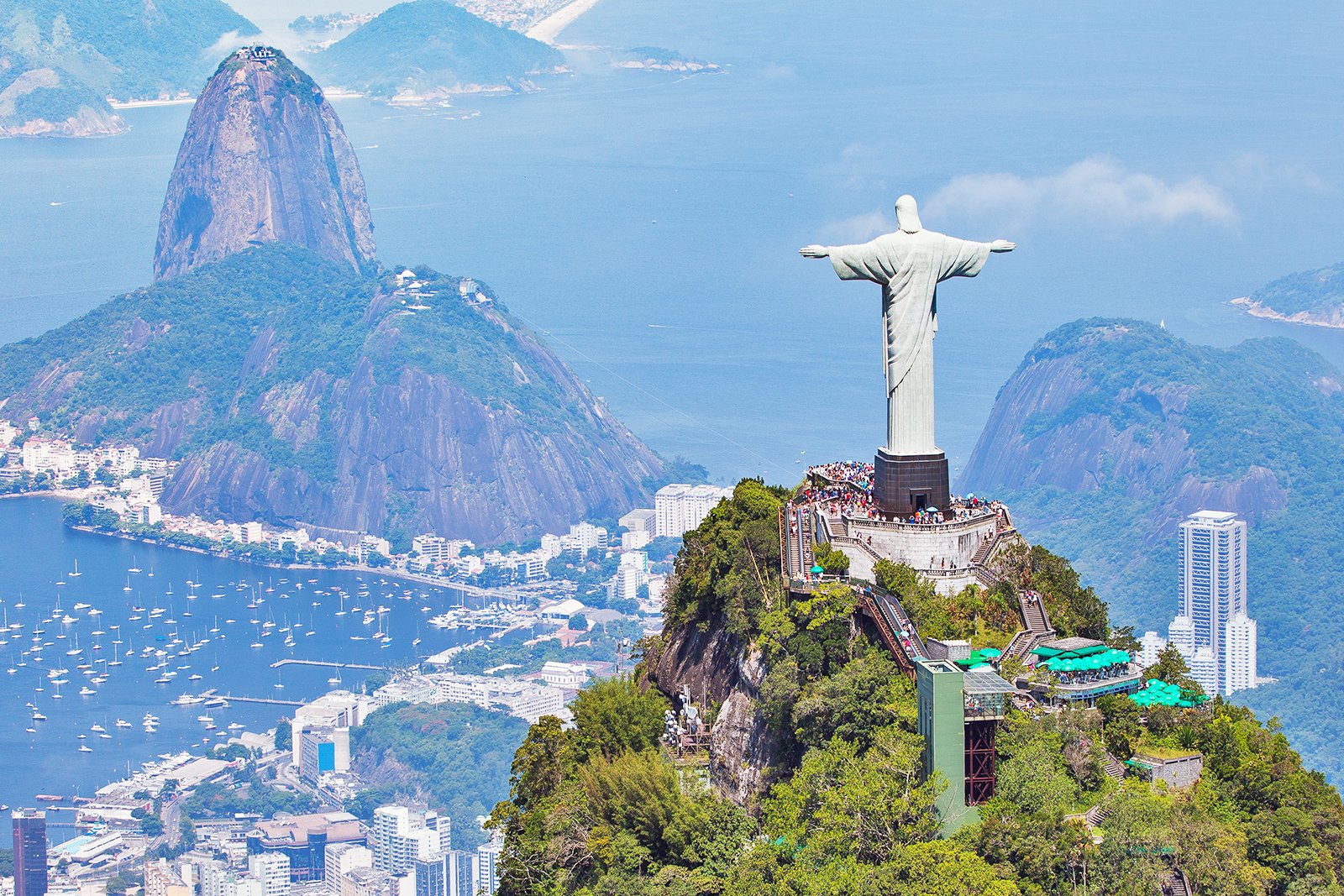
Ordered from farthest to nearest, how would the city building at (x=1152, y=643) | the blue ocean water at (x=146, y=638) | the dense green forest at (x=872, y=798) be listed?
the blue ocean water at (x=146, y=638) → the city building at (x=1152, y=643) → the dense green forest at (x=872, y=798)

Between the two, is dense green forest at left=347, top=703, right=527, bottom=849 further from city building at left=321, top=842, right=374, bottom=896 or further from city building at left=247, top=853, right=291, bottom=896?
city building at left=247, top=853, right=291, bottom=896

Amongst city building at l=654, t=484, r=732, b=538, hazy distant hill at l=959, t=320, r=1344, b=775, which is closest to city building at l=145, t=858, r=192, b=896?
hazy distant hill at l=959, t=320, r=1344, b=775

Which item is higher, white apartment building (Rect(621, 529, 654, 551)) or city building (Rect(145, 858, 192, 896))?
white apartment building (Rect(621, 529, 654, 551))

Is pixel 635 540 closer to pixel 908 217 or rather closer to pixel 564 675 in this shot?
pixel 564 675

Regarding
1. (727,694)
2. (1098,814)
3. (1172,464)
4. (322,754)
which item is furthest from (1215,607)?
(1098,814)

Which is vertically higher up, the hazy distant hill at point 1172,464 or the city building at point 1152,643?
the hazy distant hill at point 1172,464

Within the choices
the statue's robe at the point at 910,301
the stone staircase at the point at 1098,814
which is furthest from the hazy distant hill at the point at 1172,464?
the stone staircase at the point at 1098,814

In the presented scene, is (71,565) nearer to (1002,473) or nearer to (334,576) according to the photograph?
(334,576)

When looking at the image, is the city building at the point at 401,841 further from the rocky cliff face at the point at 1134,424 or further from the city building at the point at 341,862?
the rocky cliff face at the point at 1134,424
